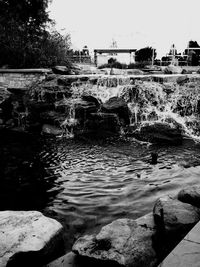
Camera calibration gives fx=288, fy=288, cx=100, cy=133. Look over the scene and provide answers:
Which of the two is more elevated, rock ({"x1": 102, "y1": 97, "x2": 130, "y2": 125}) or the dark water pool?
rock ({"x1": 102, "y1": 97, "x2": 130, "y2": 125})

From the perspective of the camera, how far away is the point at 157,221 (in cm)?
396

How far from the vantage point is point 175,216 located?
3.77m

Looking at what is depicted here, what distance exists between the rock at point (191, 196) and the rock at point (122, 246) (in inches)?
A: 38.4

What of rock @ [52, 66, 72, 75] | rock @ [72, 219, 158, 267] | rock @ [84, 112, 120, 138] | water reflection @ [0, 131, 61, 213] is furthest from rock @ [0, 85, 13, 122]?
rock @ [72, 219, 158, 267]

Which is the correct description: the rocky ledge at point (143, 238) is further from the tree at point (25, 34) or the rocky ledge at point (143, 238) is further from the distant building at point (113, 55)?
the distant building at point (113, 55)

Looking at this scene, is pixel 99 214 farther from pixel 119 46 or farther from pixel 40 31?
pixel 119 46

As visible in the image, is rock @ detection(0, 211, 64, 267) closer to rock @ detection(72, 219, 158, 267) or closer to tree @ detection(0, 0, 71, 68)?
rock @ detection(72, 219, 158, 267)

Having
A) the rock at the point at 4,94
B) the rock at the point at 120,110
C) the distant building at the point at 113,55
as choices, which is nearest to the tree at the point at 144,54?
the distant building at the point at 113,55

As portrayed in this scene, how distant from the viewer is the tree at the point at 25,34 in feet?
50.6

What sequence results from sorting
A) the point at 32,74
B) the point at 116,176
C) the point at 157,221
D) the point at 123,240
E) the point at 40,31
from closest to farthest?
1. the point at 123,240
2. the point at 157,221
3. the point at 116,176
4. the point at 32,74
5. the point at 40,31

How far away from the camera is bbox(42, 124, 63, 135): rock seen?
11.0 m

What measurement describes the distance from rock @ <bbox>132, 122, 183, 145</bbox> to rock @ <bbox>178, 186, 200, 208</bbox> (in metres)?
4.64

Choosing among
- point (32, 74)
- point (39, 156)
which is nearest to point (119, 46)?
point (32, 74)

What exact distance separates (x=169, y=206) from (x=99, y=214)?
1.28m
